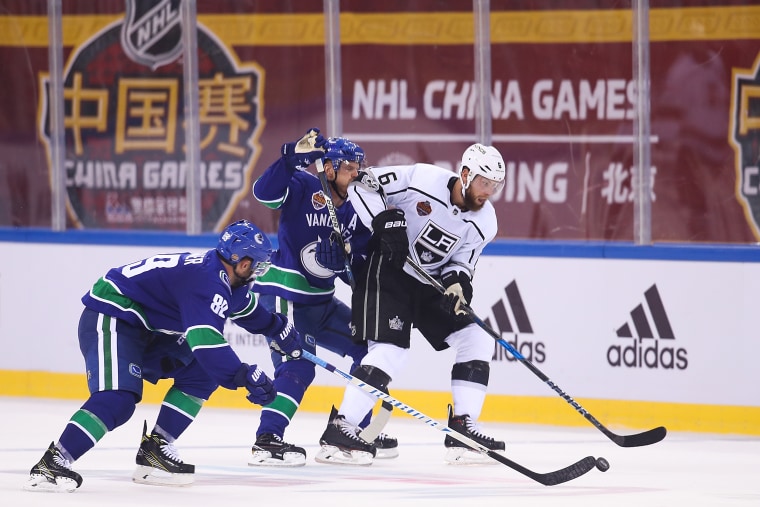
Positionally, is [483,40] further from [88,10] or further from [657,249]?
[88,10]

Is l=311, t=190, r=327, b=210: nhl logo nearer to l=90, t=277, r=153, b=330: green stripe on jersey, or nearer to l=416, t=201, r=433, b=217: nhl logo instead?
l=416, t=201, r=433, b=217: nhl logo

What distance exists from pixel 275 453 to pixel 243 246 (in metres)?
1.08

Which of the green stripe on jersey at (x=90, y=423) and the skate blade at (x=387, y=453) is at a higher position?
the green stripe on jersey at (x=90, y=423)

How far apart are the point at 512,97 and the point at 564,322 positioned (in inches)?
53.6

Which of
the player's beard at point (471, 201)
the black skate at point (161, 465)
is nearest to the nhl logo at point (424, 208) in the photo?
the player's beard at point (471, 201)

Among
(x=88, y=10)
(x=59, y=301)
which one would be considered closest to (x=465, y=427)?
(x=59, y=301)

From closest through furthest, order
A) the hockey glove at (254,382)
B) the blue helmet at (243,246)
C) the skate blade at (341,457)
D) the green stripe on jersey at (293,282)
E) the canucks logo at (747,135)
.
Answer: the hockey glove at (254,382) → the blue helmet at (243,246) → the skate blade at (341,457) → the green stripe on jersey at (293,282) → the canucks logo at (747,135)

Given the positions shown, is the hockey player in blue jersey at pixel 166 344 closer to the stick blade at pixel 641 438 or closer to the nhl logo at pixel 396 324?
the nhl logo at pixel 396 324

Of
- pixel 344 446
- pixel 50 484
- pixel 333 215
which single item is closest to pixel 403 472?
pixel 344 446

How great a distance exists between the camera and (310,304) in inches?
236

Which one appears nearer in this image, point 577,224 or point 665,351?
point 665,351

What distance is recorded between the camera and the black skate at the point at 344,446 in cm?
572

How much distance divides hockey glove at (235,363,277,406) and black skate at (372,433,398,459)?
122 centimetres

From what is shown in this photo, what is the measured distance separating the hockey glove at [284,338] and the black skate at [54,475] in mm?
808
